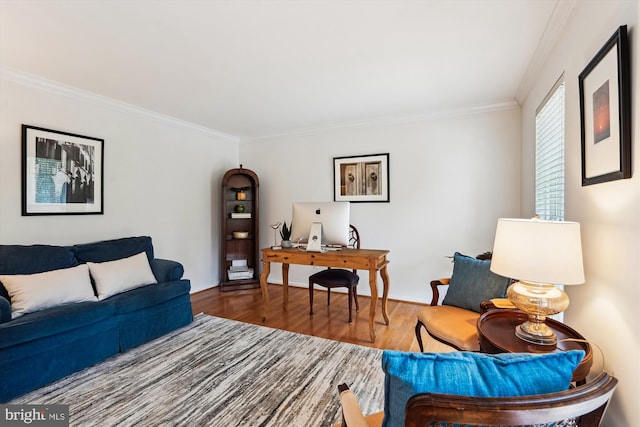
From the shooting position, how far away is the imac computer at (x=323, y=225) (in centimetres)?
295

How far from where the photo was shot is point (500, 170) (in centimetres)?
335

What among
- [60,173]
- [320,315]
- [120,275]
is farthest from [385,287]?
[60,173]

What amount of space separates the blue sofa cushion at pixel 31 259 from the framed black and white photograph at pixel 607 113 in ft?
12.2

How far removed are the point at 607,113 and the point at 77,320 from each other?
337 cm

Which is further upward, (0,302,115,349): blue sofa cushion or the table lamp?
the table lamp

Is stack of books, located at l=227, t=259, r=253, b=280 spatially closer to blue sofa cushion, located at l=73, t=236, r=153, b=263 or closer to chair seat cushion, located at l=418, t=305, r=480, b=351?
blue sofa cushion, located at l=73, t=236, r=153, b=263

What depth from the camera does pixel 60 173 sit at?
2.87 metres

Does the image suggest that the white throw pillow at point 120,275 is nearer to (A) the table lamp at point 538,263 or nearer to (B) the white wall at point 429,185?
(B) the white wall at point 429,185

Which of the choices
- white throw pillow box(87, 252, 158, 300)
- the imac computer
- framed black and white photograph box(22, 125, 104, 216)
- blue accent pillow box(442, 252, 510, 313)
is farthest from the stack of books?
blue accent pillow box(442, 252, 510, 313)

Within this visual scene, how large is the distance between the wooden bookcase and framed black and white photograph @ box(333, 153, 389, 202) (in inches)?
52.6

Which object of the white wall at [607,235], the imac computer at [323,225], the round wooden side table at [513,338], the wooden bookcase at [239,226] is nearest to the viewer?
the white wall at [607,235]

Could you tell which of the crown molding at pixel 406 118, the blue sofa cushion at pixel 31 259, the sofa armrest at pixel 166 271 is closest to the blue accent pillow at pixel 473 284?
the crown molding at pixel 406 118

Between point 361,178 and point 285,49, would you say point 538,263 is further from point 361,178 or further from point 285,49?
point 361,178

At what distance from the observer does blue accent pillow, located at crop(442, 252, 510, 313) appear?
2059 millimetres
